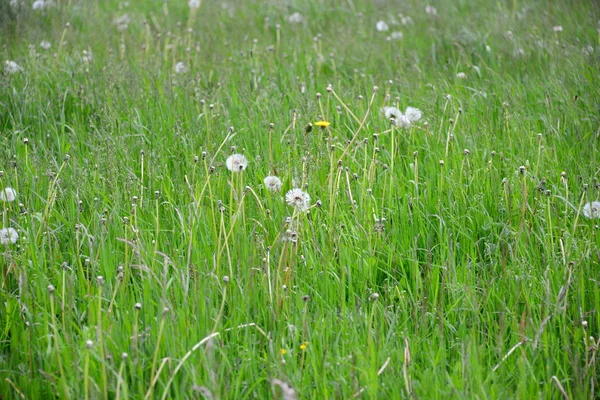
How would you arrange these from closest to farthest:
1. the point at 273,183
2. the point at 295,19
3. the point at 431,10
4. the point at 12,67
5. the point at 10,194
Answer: the point at 10,194
the point at 273,183
the point at 12,67
the point at 295,19
the point at 431,10

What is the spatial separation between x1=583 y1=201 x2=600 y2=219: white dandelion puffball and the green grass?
36 mm

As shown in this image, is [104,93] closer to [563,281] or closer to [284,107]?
[284,107]

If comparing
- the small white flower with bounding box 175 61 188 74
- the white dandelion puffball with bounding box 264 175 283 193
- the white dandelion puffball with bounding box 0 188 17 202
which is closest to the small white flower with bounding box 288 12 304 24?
the small white flower with bounding box 175 61 188 74

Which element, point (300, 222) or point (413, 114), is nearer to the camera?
point (300, 222)

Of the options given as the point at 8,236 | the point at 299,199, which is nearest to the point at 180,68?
the point at 299,199

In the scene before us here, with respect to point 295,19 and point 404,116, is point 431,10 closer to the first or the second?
point 295,19

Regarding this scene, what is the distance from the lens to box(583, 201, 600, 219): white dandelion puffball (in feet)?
9.03

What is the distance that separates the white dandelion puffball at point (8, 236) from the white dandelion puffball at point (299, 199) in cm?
101

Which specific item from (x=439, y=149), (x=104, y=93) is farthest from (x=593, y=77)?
(x=104, y=93)

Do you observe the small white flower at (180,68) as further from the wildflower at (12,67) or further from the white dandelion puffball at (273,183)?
the white dandelion puffball at (273,183)

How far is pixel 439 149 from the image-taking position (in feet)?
11.3

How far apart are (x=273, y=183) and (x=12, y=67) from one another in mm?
2166

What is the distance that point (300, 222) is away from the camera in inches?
110

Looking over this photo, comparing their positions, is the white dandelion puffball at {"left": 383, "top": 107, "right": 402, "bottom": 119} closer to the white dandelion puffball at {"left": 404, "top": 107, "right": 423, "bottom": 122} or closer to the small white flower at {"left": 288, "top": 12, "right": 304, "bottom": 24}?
the white dandelion puffball at {"left": 404, "top": 107, "right": 423, "bottom": 122}
